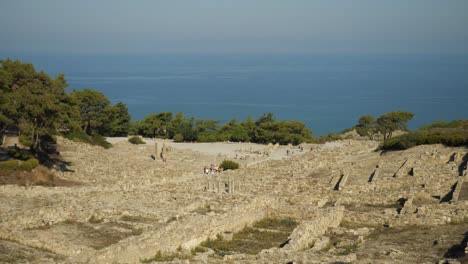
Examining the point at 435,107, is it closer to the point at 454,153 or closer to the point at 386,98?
the point at 386,98

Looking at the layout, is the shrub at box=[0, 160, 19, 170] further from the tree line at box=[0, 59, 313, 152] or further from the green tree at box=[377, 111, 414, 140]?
the green tree at box=[377, 111, 414, 140]

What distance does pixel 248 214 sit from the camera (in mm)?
23641

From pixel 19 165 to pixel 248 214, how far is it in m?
14.2

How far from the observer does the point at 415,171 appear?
3297 centimetres

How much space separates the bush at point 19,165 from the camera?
30922 mm

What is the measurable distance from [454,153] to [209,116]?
95939 mm

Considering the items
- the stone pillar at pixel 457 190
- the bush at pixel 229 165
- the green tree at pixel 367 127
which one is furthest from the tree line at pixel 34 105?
the green tree at pixel 367 127

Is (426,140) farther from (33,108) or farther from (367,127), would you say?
(33,108)

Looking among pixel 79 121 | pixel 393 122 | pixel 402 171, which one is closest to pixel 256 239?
pixel 402 171

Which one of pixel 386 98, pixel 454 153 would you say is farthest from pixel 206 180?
pixel 386 98

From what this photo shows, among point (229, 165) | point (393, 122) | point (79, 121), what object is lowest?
point (229, 165)

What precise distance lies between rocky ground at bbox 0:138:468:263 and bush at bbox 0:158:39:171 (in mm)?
1767

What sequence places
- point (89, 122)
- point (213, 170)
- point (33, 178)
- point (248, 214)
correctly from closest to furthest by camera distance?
point (248, 214), point (33, 178), point (213, 170), point (89, 122)

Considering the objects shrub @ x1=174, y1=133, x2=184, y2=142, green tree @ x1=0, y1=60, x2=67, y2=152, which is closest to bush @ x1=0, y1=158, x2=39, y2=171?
green tree @ x1=0, y1=60, x2=67, y2=152
